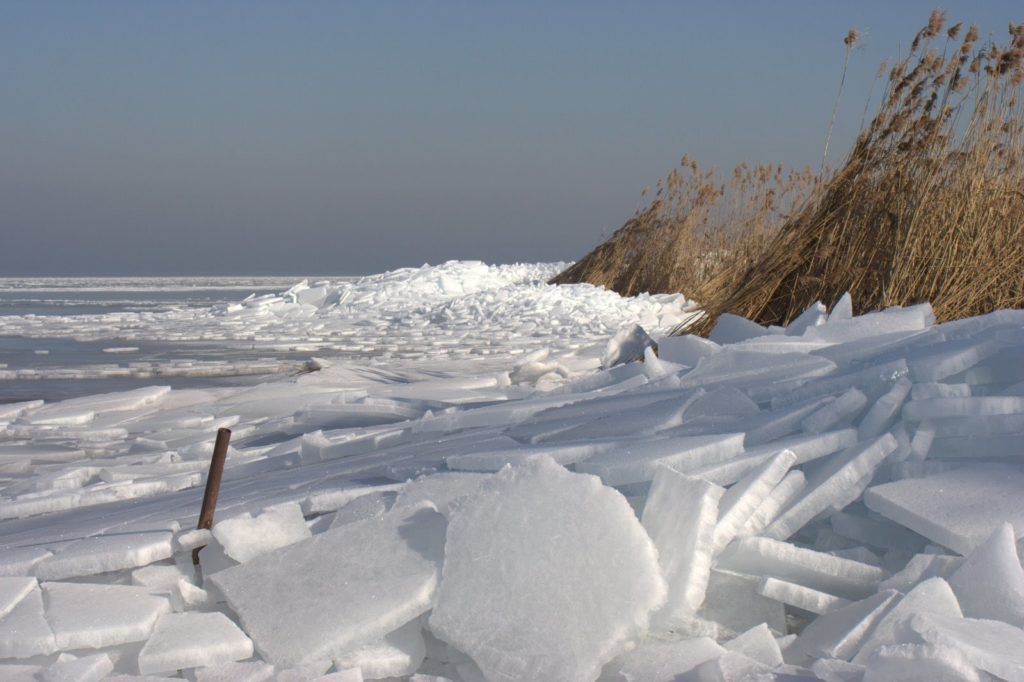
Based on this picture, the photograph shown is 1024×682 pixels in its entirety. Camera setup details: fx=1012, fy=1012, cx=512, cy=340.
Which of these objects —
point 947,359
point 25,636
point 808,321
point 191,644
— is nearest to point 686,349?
point 808,321

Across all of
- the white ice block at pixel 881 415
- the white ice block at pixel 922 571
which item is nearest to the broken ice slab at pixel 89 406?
the white ice block at pixel 881 415

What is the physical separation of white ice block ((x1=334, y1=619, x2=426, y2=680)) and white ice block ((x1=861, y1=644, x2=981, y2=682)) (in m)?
0.58

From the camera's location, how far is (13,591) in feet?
4.64

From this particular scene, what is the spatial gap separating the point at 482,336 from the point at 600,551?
16.8 feet

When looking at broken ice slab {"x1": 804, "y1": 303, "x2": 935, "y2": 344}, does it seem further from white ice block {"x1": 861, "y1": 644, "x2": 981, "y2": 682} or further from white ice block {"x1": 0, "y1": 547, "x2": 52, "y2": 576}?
white ice block {"x1": 0, "y1": 547, "x2": 52, "y2": 576}

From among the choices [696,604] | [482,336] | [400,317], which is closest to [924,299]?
[696,604]

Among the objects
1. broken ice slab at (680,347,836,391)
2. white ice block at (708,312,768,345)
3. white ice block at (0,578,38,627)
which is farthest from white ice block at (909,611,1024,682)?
white ice block at (708,312,768,345)

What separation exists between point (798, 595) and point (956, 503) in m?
0.28

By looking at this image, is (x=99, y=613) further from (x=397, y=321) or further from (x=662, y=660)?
(x=397, y=321)

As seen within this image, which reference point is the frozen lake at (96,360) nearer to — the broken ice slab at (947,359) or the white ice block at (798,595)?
the broken ice slab at (947,359)

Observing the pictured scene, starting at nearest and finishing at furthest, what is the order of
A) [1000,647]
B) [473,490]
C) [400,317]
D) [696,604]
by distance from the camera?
1. [1000,647]
2. [696,604]
3. [473,490]
4. [400,317]

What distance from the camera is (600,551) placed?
1346mm

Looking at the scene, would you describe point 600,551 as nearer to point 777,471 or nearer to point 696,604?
point 696,604

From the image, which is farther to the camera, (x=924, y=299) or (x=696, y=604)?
(x=924, y=299)
